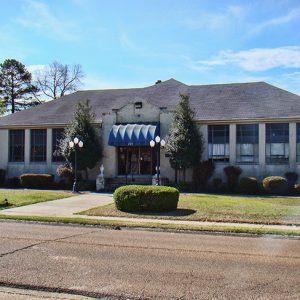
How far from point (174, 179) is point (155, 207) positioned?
13.7 meters

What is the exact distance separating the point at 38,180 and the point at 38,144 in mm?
4161

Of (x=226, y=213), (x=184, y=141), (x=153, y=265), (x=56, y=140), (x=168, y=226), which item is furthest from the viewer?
(x=56, y=140)

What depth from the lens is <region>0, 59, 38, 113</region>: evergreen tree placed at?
233 feet

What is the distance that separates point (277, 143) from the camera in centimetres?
3064

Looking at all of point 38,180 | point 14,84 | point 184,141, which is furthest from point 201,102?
point 14,84

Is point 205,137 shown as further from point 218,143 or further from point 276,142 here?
point 276,142

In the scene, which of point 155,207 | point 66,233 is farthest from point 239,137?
point 66,233

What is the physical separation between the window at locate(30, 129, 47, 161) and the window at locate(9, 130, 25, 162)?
35.5 inches

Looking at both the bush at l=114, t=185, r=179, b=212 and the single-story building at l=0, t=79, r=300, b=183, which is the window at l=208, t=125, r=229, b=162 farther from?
the bush at l=114, t=185, r=179, b=212

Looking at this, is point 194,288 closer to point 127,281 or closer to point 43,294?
point 127,281

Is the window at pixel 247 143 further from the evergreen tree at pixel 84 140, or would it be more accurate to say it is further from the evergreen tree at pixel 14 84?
the evergreen tree at pixel 14 84

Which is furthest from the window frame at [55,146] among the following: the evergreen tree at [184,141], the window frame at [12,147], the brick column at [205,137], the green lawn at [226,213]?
the green lawn at [226,213]

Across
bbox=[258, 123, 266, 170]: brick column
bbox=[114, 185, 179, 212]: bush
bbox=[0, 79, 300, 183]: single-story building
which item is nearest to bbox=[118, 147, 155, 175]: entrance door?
bbox=[0, 79, 300, 183]: single-story building

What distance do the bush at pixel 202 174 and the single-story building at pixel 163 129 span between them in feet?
3.87
